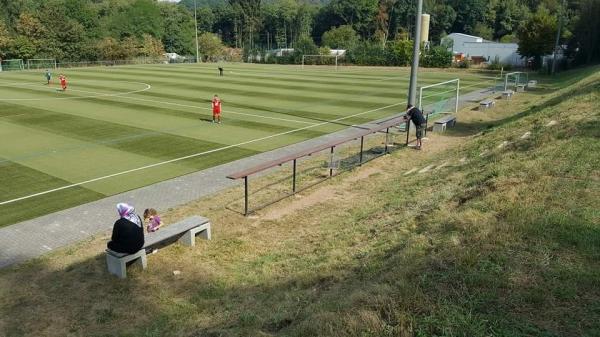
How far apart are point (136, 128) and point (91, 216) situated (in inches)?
446

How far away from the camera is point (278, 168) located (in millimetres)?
15711

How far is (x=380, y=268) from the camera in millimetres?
6746

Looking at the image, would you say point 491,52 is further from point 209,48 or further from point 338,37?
point 209,48

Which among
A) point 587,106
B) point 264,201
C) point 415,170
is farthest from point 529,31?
point 264,201

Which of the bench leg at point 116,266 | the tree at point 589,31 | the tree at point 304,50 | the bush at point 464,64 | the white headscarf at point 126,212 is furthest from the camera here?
the tree at point 304,50

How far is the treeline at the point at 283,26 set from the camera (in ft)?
193

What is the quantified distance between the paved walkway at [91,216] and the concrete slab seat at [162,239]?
2217 millimetres

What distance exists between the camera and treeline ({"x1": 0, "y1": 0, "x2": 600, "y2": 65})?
58969 mm

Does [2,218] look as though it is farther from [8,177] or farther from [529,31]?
[529,31]

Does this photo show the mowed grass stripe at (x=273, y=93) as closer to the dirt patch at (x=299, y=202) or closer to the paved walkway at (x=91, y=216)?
the paved walkway at (x=91, y=216)

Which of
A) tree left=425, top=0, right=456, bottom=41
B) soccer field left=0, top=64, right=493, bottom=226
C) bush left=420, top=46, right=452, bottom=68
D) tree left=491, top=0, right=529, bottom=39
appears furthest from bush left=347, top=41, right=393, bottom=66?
tree left=491, top=0, right=529, bottom=39

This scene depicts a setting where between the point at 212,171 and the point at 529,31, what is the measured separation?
56.1 m

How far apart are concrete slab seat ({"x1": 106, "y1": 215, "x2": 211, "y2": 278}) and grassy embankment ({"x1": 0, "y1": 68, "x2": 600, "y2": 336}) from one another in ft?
0.70

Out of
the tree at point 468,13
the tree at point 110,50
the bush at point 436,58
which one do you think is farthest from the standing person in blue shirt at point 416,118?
the tree at point 468,13
